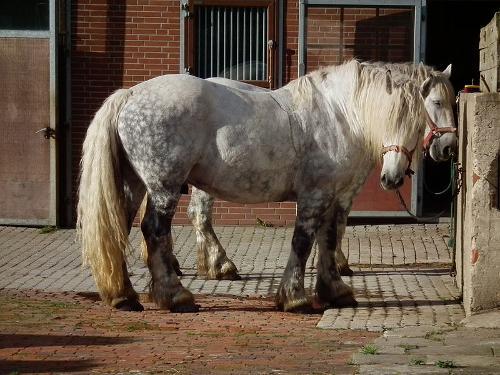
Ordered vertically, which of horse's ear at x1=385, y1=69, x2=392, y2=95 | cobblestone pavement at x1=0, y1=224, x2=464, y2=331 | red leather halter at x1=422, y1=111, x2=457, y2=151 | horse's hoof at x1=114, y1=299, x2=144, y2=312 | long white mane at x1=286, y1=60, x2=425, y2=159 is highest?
horse's ear at x1=385, y1=69, x2=392, y2=95

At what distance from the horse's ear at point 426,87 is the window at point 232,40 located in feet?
18.2

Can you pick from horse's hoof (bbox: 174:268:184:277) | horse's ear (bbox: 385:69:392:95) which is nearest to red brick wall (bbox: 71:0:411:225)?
horse's hoof (bbox: 174:268:184:277)

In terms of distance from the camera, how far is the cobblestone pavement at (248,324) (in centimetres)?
747

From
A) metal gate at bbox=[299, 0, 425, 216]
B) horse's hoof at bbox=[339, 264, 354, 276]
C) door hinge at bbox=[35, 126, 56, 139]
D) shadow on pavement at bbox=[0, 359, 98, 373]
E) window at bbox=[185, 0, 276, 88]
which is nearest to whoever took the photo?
shadow on pavement at bbox=[0, 359, 98, 373]

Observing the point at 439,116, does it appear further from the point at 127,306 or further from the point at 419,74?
the point at 127,306

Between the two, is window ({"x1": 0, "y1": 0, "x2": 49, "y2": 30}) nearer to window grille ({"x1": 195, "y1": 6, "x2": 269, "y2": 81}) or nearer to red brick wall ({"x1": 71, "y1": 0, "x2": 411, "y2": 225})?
red brick wall ({"x1": 71, "y1": 0, "x2": 411, "y2": 225})

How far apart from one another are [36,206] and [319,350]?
817cm

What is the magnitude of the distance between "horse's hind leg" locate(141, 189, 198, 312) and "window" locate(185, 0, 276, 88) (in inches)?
237

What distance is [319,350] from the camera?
311 inches

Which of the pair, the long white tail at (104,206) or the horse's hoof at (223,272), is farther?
the horse's hoof at (223,272)

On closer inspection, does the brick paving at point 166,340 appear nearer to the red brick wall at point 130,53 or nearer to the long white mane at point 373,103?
the long white mane at point 373,103

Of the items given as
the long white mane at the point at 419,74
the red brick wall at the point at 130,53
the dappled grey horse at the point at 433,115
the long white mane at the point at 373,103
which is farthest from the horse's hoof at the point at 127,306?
the red brick wall at the point at 130,53

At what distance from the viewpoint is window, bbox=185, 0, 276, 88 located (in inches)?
608

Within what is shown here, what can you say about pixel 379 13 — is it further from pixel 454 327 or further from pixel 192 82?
pixel 454 327
